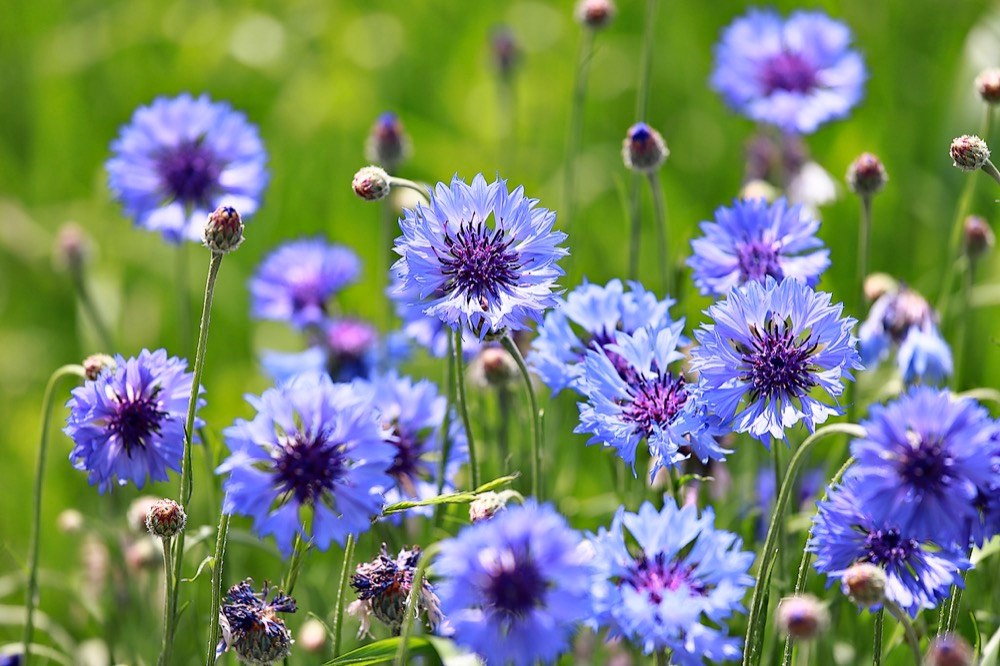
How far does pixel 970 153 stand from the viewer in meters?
1.16

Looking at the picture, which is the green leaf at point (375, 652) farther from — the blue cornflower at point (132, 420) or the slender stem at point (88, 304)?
the slender stem at point (88, 304)

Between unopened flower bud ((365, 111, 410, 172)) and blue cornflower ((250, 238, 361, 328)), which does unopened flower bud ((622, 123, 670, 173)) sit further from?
blue cornflower ((250, 238, 361, 328))

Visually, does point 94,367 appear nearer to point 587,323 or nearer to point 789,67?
point 587,323

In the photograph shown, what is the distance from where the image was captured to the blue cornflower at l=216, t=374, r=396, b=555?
3.51 feet

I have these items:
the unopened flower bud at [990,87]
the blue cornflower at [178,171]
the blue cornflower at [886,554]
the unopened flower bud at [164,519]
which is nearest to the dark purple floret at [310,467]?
the unopened flower bud at [164,519]

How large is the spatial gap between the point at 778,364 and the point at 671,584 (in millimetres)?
236

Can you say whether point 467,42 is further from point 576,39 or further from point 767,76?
point 767,76

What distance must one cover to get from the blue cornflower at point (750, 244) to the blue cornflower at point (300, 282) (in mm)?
704

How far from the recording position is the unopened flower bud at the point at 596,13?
178 centimetres

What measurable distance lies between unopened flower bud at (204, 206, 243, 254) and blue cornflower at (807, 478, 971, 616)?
584 millimetres

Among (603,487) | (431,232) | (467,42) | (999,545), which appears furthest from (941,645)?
(467,42)

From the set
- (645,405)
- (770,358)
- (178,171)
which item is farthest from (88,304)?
(770,358)

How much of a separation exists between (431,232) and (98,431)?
0.39m

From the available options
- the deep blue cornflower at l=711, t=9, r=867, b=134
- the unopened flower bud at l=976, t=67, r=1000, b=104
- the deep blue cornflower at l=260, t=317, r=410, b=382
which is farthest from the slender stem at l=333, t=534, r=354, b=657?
the deep blue cornflower at l=711, t=9, r=867, b=134
